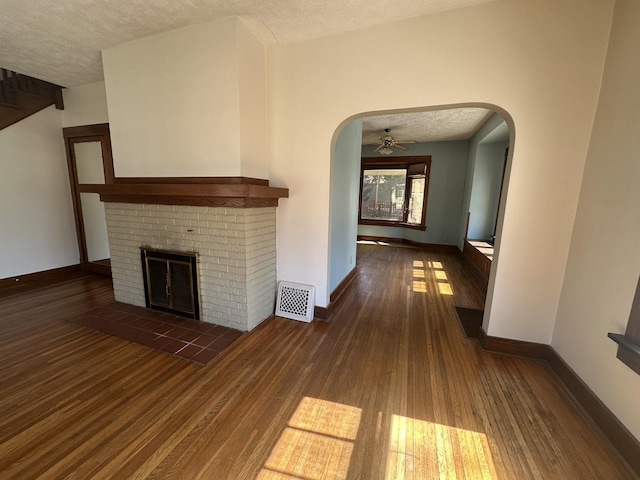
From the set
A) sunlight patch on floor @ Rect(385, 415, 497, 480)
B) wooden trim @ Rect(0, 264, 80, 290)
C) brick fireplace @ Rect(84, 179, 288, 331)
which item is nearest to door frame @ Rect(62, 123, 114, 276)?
wooden trim @ Rect(0, 264, 80, 290)

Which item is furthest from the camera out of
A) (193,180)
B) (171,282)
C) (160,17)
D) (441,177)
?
(441,177)

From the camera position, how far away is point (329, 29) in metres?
2.33

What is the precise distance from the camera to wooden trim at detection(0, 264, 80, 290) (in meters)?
3.54

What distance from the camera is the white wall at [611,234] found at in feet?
4.84

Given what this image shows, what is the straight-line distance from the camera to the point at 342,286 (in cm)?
375

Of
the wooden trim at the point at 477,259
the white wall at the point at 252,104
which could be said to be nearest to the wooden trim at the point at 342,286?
the white wall at the point at 252,104

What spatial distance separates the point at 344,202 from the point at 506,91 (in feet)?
7.10

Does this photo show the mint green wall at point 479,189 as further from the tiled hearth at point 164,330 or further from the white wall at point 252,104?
the tiled hearth at point 164,330

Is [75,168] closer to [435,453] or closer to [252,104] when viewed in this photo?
[252,104]

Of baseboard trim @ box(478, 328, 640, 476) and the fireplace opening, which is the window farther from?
the fireplace opening

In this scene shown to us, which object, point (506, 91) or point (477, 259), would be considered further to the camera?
point (477, 259)

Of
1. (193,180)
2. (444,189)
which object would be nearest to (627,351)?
(193,180)

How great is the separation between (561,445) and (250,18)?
12.3 feet

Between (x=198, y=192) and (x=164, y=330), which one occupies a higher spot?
(x=198, y=192)
